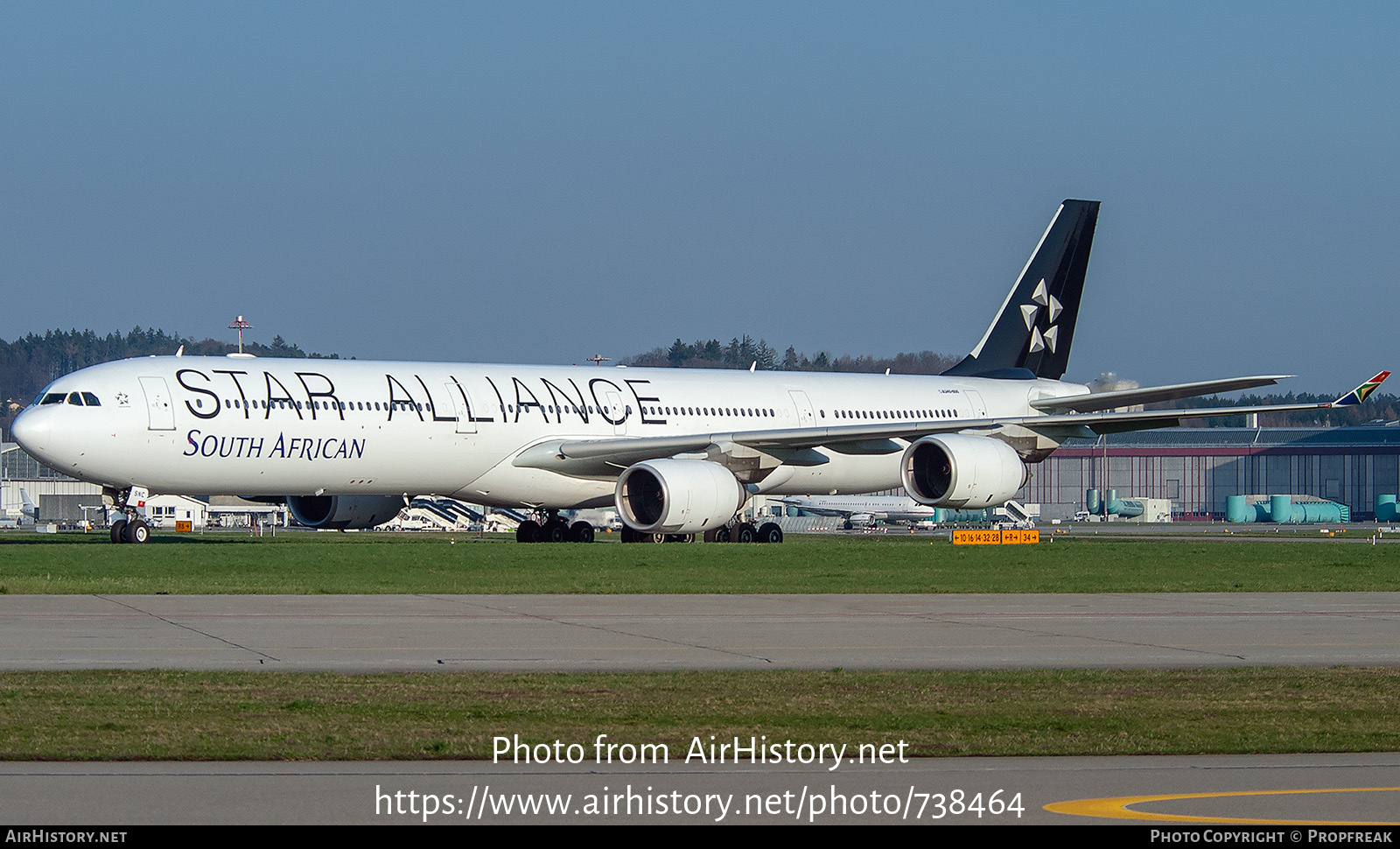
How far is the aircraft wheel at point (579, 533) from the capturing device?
40.5 metres

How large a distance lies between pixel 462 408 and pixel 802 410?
9.40 metres

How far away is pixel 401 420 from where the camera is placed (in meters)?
34.3

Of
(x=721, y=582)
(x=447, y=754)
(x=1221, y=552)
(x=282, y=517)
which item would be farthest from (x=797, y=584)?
(x=282, y=517)

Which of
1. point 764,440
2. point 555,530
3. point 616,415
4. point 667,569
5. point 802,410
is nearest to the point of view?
point 667,569

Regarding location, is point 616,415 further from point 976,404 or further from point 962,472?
point 976,404

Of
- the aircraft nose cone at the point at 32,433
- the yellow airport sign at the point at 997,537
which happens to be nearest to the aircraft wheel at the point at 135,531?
the aircraft nose cone at the point at 32,433

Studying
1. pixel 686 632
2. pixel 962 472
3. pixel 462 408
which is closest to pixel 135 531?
pixel 462 408

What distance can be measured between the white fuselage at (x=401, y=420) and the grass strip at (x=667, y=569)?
5.37 ft

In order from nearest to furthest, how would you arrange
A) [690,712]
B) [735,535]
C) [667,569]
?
[690,712] → [667,569] → [735,535]

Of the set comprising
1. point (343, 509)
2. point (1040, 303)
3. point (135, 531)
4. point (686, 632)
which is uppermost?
point (1040, 303)

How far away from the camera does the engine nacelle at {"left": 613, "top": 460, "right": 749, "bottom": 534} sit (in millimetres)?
34000

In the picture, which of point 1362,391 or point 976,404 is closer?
point 1362,391

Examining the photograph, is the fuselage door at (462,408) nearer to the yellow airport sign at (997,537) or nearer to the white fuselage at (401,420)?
the white fuselage at (401,420)

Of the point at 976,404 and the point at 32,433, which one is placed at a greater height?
the point at 976,404
